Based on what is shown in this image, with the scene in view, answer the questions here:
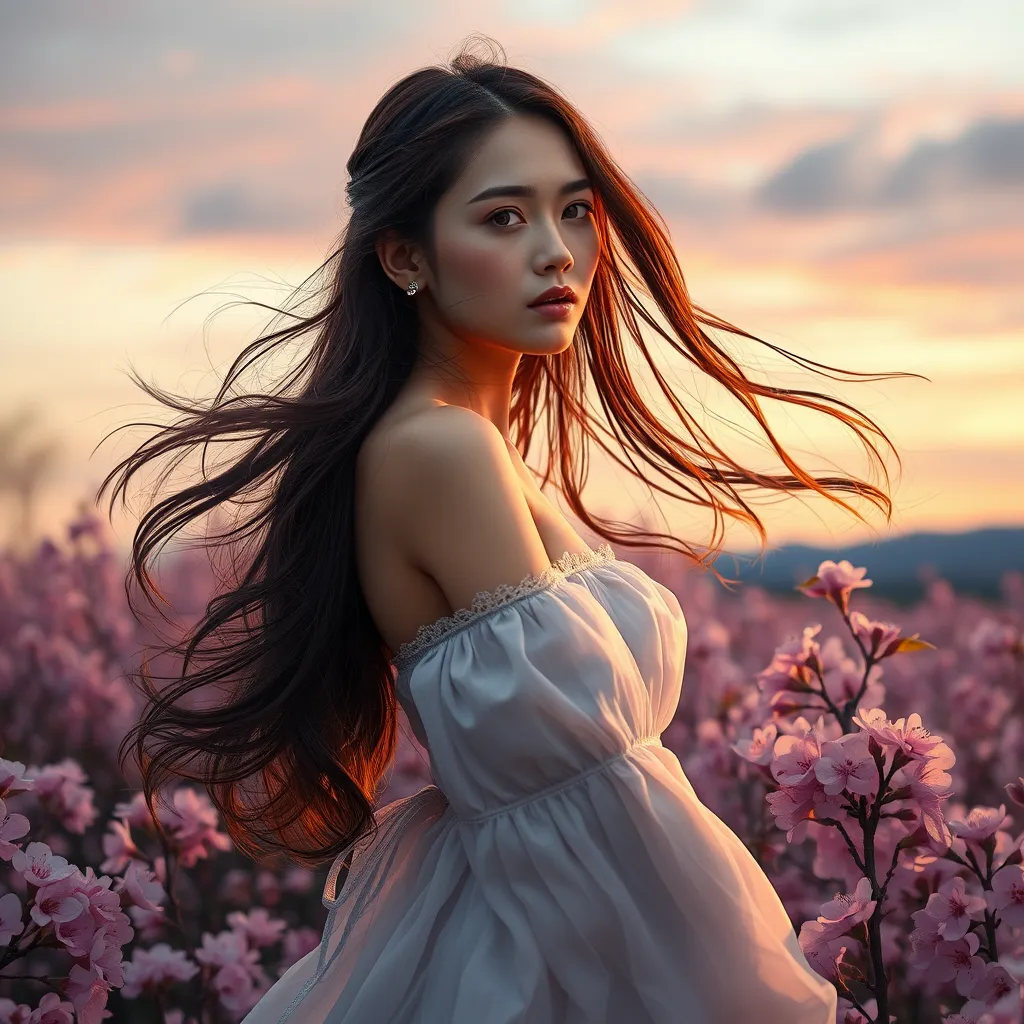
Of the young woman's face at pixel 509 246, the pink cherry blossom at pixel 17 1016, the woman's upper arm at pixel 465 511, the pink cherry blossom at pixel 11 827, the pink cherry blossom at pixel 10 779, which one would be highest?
the young woman's face at pixel 509 246

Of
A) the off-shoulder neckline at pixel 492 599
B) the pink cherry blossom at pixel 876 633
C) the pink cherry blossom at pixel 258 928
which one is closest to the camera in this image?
the off-shoulder neckline at pixel 492 599

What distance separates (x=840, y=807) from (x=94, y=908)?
4.22 feet

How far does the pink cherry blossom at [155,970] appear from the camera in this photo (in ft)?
8.84

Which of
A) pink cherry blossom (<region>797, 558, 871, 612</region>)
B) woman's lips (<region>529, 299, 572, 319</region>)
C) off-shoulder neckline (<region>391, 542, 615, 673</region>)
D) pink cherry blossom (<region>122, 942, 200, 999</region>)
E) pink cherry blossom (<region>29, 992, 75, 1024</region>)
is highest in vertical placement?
woman's lips (<region>529, 299, 572, 319</region>)

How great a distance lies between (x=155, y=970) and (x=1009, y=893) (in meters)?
1.73

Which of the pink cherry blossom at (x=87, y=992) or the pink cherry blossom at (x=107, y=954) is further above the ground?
the pink cherry blossom at (x=107, y=954)

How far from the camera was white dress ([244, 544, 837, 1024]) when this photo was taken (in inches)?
71.7

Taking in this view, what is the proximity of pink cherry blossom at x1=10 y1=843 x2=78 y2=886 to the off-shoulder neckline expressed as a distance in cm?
65

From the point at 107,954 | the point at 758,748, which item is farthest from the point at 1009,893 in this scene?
the point at 107,954

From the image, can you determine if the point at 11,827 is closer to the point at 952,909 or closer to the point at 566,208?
the point at 566,208

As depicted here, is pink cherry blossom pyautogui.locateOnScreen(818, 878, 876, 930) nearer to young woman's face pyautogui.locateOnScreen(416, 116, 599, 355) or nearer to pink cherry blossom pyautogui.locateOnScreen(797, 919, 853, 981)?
pink cherry blossom pyautogui.locateOnScreen(797, 919, 853, 981)

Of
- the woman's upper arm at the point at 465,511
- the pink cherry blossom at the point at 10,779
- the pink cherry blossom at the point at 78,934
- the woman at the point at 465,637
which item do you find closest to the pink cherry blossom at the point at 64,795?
the woman at the point at 465,637

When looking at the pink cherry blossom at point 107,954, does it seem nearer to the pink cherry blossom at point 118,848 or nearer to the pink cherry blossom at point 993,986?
the pink cherry blossom at point 118,848

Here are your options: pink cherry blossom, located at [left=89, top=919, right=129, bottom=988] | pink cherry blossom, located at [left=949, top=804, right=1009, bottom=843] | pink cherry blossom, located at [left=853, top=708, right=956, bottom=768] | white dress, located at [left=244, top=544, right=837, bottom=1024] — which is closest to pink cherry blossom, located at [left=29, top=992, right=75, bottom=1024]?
pink cherry blossom, located at [left=89, top=919, right=129, bottom=988]
